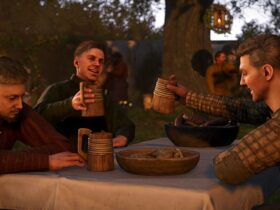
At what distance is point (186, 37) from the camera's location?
1135 centimetres

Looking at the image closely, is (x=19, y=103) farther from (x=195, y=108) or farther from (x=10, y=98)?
(x=195, y=108)

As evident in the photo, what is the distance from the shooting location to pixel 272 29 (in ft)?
57.0

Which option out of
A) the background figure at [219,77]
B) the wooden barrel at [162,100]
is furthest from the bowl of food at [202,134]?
the background figure at [219,77]

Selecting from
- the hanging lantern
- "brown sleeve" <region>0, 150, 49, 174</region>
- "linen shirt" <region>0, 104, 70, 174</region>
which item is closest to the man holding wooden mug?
"linen shirt" <region>0, 104, 70, 174</region>

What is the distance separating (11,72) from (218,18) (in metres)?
8.78

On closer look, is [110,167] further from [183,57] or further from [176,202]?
[183,57]

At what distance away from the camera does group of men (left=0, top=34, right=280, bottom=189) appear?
80.0 inches

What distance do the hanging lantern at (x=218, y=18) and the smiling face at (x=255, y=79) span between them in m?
8.69

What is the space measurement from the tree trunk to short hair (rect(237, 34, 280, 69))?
9064 mm

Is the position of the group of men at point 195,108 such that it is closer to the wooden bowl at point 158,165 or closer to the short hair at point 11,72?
the short hair at point 11,72

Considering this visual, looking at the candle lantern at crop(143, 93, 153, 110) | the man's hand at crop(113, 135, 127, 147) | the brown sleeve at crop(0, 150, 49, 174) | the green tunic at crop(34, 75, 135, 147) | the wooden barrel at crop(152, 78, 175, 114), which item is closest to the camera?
the brown sleeve at crop(0, 150, 49, 174)

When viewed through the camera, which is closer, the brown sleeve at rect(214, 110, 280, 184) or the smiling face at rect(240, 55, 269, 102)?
the brown sleeve at rect(214, 110, 280, 184)

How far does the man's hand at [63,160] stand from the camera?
7.65 ft

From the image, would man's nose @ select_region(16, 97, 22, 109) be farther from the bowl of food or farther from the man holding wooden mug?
the bowl of food
